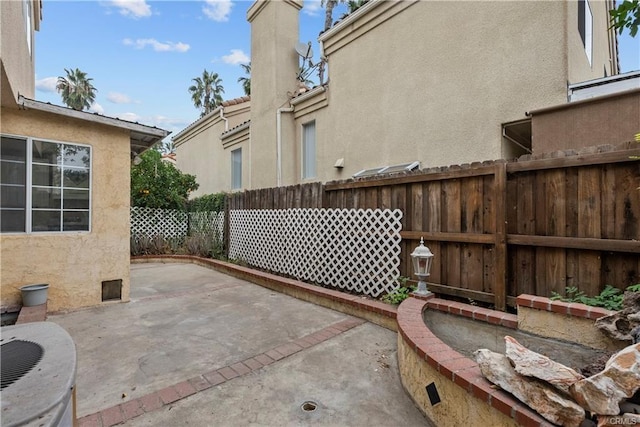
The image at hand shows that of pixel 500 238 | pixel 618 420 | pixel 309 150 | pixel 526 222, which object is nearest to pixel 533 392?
pixel 618 420

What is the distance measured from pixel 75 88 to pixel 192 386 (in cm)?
4569

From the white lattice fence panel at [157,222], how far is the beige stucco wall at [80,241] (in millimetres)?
5951

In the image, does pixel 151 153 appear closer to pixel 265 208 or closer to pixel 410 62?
pixel 265 208

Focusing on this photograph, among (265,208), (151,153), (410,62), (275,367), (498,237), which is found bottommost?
(275,367)

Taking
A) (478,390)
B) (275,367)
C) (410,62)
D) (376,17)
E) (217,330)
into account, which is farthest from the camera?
(376,17)

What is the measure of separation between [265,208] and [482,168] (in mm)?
5328

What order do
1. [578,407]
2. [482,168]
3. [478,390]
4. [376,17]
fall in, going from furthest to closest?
[376,17] → [482,168] → [478,390] → [578,407]

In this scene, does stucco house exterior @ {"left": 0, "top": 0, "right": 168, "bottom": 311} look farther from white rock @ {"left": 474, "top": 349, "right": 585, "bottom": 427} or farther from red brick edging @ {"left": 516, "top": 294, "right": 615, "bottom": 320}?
red brick edging @ {"left": 516, "top": 294, "right": 615, "bottom": 320}

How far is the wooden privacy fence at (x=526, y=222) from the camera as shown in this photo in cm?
309

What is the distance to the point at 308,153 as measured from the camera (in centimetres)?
1012

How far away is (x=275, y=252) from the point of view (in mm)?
7246

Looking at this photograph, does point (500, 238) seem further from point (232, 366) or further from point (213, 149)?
point (213, 149)

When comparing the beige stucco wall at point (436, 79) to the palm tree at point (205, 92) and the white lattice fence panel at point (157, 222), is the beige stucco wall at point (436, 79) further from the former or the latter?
the palm tree at point (205, 92)

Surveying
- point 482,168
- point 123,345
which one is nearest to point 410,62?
point 482,168
